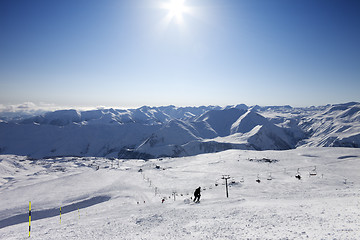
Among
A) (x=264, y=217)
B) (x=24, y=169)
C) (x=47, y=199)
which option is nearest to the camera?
(x=264, y=217)

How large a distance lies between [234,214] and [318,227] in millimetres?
6450

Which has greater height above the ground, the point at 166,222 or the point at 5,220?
the point at 166,222

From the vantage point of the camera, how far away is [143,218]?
1902 cm

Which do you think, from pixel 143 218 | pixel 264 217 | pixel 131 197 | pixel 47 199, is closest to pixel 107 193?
pixel 131 197

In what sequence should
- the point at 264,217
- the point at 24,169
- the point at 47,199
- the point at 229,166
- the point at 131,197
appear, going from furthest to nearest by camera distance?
1. the point at 24,169
2. the point at 229,166
3. the point at 47,199
4. the point at 131,197
5. the point at 264,217

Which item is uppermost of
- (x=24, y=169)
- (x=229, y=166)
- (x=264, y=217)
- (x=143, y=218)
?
(x=264, y=217)

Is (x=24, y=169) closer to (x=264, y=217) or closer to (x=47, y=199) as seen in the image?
(x=47, y=199)

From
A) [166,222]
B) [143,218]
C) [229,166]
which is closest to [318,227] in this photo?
[166,222]

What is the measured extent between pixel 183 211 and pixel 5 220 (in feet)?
114

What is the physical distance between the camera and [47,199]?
4438 centimetres

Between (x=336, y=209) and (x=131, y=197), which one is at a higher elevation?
(x=336, y=209)

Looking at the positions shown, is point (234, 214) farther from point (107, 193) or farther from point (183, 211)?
point (107, 193)

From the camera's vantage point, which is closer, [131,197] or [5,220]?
[5,220]

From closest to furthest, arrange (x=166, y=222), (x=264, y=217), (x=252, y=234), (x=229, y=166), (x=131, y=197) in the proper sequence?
1. (x=252, y=234)
2. (x=264, y=217)
3. (x=166, y=222)
4. (x=131, y=197)
5. (x=229, y=166)
